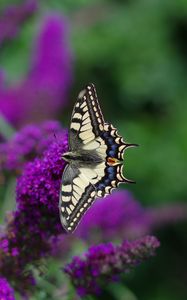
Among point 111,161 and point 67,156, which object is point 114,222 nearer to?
point 111,161

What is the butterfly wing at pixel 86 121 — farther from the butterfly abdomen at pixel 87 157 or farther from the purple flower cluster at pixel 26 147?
the purple flower cluster at pixel 26 147

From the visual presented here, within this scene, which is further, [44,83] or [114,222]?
[44,83]

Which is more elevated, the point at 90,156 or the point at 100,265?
the point at 90,156

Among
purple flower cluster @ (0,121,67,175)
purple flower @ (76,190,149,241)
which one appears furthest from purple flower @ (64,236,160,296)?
purple flower @ (76,190,149,241)

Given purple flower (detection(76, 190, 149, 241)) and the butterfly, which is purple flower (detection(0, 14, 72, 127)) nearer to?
purple flower (detection(76, 190, 149, 241))

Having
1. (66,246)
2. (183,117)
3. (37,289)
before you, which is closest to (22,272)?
(37,289)

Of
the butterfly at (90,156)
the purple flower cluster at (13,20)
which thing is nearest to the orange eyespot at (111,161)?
the butterfly at (90,156)

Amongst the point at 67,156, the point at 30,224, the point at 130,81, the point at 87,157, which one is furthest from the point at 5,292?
the point at 130,81

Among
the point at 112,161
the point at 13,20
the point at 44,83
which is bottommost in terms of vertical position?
the point at 112,161
